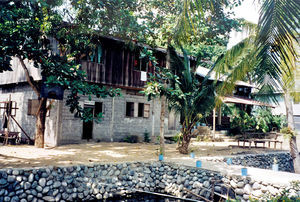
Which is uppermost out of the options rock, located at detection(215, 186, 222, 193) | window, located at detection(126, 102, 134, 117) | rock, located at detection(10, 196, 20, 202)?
window, located at detection(126, 102, 134, 117)

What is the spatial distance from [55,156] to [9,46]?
181 inches

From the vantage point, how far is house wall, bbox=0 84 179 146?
1401 cm

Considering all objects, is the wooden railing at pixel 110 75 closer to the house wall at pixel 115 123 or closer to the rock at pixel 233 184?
the house wall at pixel 115 123

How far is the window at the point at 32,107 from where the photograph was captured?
14.4 meters

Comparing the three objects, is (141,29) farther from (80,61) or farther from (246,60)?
(246,60)

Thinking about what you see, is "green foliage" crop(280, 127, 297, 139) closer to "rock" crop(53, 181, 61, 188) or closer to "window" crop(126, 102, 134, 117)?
"window" crop(126, 102, 134, 117)

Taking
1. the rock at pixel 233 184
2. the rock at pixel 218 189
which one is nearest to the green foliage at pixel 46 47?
the rock at pixel 218 189

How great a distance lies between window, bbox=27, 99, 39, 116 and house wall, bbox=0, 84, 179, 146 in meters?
0.53

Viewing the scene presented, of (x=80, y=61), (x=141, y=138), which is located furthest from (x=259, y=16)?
(x=141, y=138)

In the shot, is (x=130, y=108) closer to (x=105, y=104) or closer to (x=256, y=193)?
(x=105, y=104)

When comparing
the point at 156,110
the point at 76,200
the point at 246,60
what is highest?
the point at 246,60

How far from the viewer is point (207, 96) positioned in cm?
1217

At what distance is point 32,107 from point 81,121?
2.70m

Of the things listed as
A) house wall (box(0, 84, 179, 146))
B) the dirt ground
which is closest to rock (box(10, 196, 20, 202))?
the dirt ground
